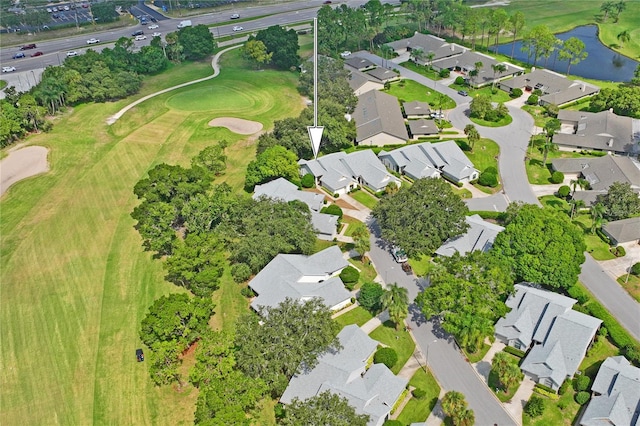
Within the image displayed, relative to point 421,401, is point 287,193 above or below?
above

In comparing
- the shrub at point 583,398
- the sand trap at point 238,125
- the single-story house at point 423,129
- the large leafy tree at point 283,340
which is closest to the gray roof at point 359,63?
the single-story house at point 423,129

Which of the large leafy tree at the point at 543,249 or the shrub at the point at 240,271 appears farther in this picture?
the shrub at the point at 240,271

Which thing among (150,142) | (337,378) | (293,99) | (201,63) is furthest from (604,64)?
(337,378)

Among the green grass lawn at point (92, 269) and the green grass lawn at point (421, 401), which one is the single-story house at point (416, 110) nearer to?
the green grass lawn at point (92, 269)

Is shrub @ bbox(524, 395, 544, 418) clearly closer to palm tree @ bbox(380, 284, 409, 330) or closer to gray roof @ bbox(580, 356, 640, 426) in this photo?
gray roof @ bbox(580, 356, 640, 426)

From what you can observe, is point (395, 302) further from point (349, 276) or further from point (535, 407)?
point (535, 407)

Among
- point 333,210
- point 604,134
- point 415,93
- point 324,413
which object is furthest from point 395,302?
point 415,93
